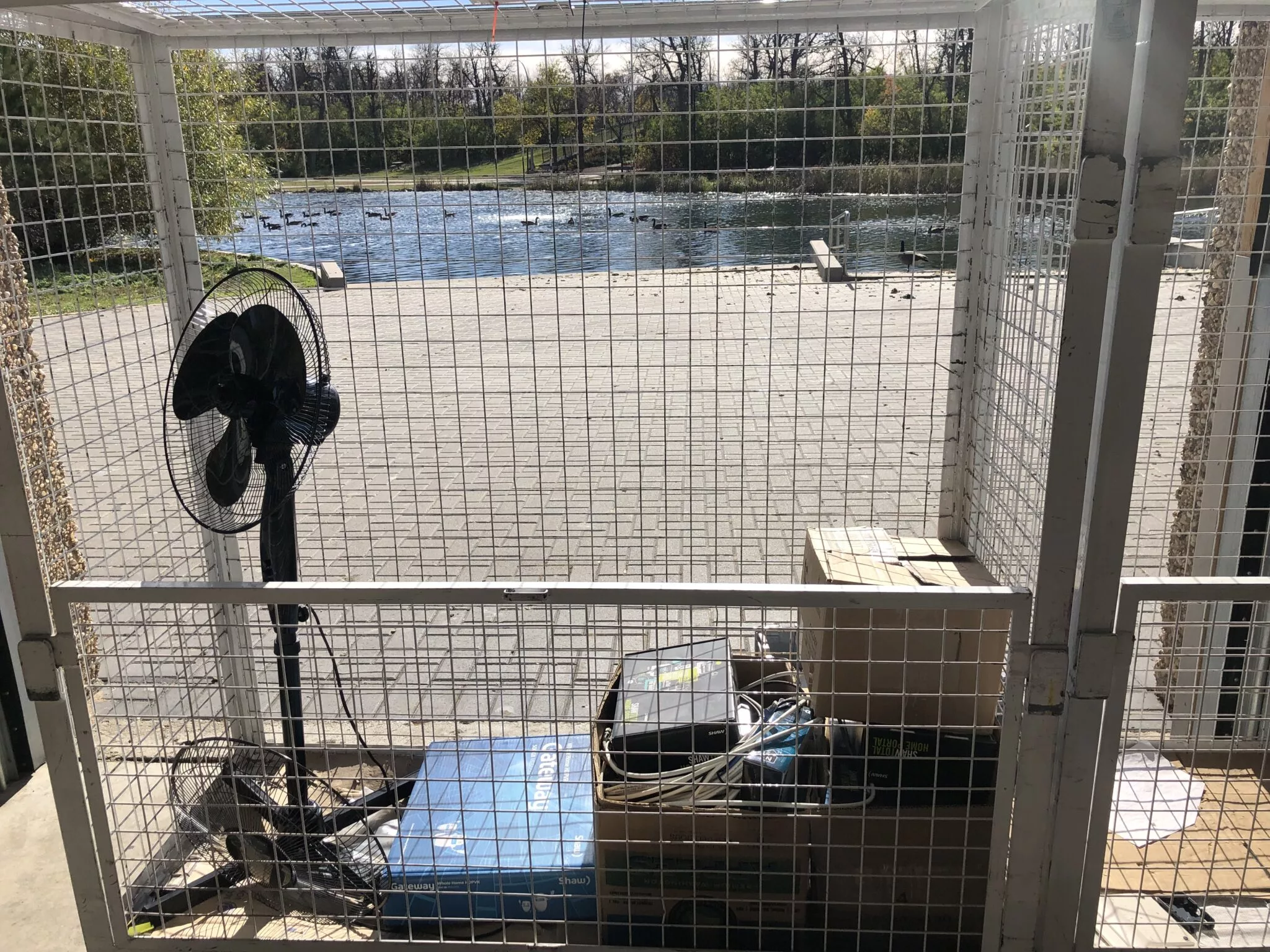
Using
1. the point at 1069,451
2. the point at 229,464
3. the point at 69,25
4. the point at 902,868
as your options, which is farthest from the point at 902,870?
the point at 69,25

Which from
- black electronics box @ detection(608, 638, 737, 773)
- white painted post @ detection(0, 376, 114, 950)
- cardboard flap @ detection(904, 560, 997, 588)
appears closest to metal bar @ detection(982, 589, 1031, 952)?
cardboard flap @ detection(904, 560, 997, 588)

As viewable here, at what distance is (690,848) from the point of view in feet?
8.28

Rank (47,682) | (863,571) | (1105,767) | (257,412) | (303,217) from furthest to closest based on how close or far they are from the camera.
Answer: (303,217) < (863,571) < (257,412) < (47,682) < (1105,767)

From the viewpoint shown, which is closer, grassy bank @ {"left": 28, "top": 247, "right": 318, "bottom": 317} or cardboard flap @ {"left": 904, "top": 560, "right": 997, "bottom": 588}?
cardboard flap @ {"left": 904, "top": 560, "right": 997, "bottom": 588}

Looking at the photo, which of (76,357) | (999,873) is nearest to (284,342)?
(999,873)

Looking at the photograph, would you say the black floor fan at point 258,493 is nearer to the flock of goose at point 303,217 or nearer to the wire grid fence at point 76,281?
the wire grid fence at point 76,281

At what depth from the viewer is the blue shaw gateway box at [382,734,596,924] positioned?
2533 millimetres

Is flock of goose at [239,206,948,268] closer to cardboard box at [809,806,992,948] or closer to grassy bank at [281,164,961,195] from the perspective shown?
grassy bank at [281,164,961,195]

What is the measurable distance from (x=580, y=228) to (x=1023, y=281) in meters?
1.46

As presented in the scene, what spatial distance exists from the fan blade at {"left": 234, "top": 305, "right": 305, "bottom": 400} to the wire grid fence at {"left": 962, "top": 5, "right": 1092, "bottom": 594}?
6.18 feet

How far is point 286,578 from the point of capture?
258cm

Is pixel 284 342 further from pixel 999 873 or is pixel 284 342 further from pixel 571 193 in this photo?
pixel 999 873

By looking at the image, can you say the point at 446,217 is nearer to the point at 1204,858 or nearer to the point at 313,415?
the point at 313,415

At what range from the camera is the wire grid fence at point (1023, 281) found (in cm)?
221
